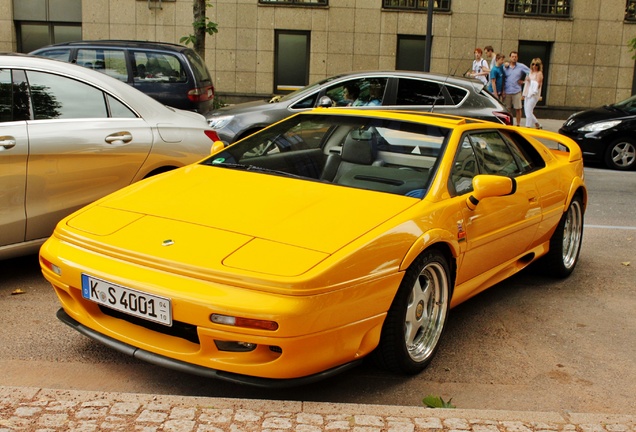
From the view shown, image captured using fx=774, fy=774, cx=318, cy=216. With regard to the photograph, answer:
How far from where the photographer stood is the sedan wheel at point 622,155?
13180mm

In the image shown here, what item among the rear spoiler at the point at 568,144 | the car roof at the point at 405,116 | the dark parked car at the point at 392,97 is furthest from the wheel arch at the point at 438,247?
the dark parked car at the point at 392,97

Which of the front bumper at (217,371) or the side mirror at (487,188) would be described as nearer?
the front bumper at (217,371)

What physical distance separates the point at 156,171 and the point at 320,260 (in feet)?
9.73

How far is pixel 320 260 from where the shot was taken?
11.6 ft

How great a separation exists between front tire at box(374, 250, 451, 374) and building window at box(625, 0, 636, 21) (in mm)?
19357

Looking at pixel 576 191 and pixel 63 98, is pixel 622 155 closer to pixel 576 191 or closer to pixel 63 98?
pixel 576 191

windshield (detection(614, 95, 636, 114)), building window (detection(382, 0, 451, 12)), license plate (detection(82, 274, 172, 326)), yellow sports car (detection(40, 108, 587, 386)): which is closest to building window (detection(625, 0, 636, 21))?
building window (detection(382, 0, 451, 12))

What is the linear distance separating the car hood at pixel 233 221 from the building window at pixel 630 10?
1941cm

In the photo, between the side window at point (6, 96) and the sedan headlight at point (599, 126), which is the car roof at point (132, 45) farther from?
the side window at point (6, 96)

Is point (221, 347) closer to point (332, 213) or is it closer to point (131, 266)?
point (131, 266)

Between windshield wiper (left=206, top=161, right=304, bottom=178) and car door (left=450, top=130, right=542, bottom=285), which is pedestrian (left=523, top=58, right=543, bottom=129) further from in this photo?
windshield wiper (left=206, top=161, right=304, bottom=178)

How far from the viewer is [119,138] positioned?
5797mm

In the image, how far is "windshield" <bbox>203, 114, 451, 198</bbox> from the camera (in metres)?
4.59

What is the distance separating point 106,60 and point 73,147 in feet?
25.2
